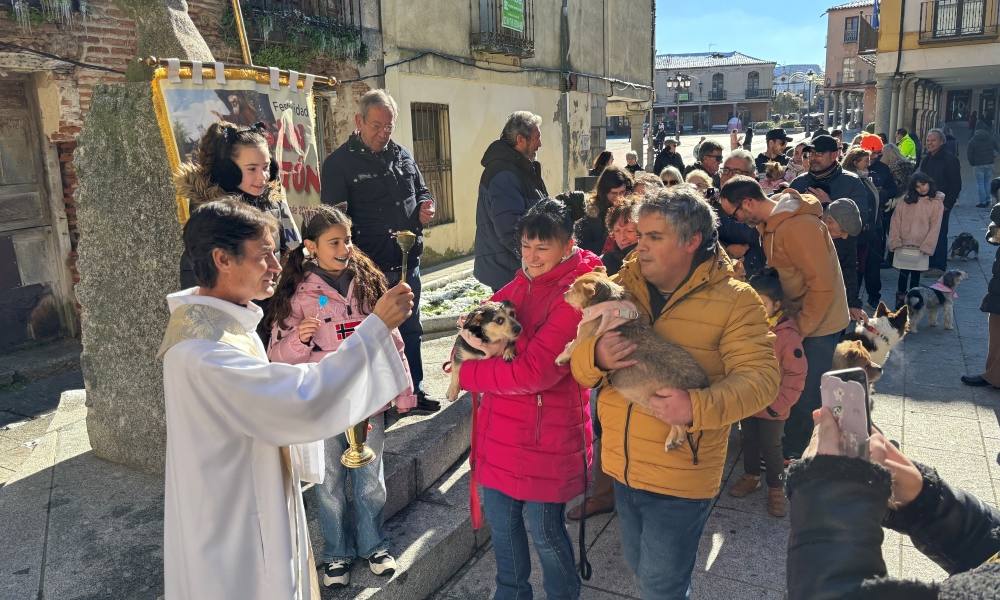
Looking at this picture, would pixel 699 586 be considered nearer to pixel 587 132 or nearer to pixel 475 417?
pixel 475 417

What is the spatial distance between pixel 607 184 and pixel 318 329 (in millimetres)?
2385

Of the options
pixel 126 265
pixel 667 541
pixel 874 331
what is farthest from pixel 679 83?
pixel 667 541

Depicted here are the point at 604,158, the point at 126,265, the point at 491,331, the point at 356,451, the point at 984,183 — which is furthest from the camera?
the point at 984,183

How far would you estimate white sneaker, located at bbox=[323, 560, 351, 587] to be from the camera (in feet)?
10.1

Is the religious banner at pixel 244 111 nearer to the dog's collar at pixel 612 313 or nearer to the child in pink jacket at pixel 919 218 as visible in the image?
the dog's collar at pixel 612 313

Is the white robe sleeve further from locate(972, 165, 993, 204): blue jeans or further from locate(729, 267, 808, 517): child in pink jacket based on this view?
locate(972, 165, 993, 204): blue jeans

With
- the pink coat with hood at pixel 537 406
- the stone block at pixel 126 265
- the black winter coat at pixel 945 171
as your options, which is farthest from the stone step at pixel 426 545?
the black winter coat at pixel 945 171

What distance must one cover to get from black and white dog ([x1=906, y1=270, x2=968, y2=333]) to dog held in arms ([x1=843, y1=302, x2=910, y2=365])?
1.74m

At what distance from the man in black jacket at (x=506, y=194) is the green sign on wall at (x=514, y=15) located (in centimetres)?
817

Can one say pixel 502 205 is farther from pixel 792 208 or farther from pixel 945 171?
pixel 945 171

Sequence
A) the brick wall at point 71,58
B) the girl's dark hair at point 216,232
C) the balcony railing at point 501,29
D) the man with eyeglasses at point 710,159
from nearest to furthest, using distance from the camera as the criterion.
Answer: the girl's dark hair at point 216,232 < the brick wall at point 71,58 < the man with eyeglasses at point 710,159 < the balcony railing at point 501,29

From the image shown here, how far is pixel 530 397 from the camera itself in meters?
2.79

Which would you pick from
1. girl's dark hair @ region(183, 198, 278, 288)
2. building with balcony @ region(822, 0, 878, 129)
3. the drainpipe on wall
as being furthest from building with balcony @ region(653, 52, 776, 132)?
girl's dark hair @ region(183, 198, 278, 288)

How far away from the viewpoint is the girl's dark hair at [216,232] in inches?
81.7
